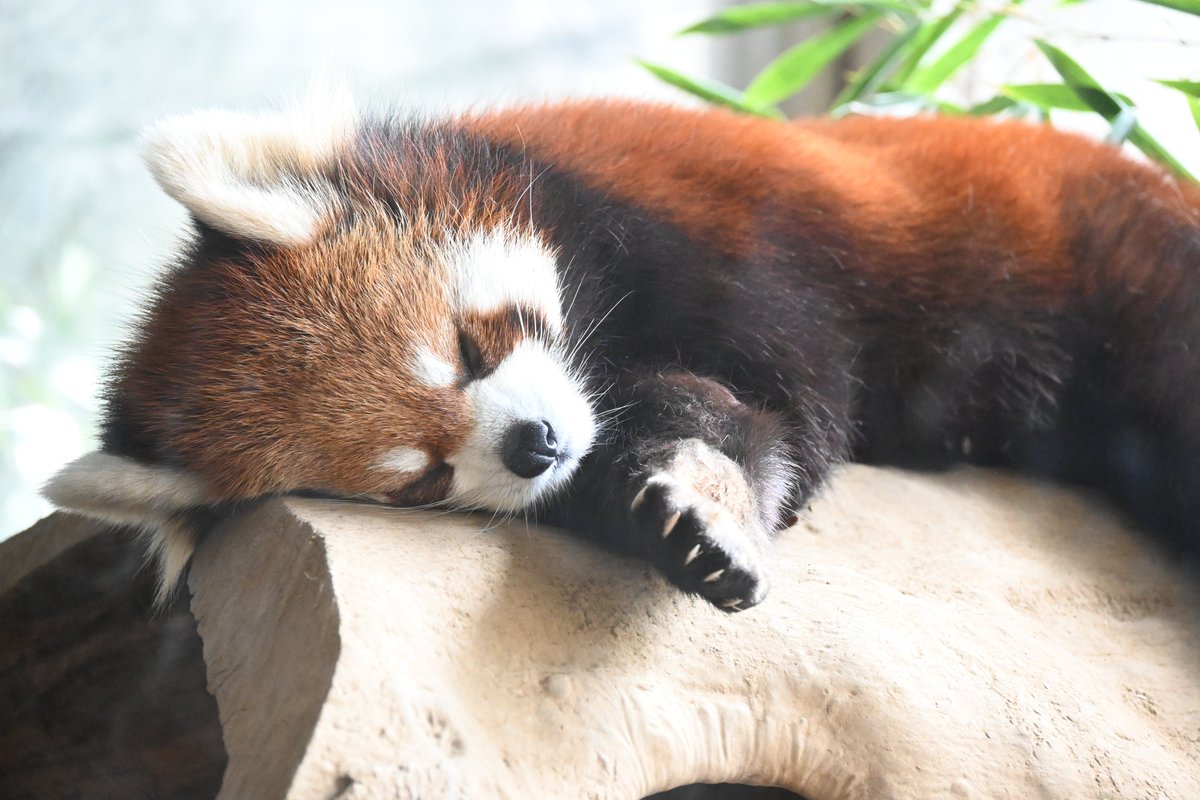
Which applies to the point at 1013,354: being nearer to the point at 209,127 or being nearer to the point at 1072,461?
the point at 1072,461

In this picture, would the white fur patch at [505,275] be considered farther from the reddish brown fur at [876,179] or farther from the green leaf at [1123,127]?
the green leaf at [1123,127]

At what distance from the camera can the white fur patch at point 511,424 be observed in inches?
61.7

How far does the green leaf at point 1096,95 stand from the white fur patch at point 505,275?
153 cm

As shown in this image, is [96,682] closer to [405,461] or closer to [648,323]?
[405,461]

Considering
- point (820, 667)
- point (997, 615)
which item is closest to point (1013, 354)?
point (997, 615)

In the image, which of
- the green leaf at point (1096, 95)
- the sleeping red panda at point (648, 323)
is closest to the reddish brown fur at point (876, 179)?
the sleeping red panda at point (648, 323)

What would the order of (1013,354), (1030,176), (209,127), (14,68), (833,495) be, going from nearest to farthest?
(209,127), (833,495), (1013,354), (1030,176), (14,68)

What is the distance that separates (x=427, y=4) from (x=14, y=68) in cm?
141

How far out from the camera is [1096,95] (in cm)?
248

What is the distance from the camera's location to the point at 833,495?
1.98 meters

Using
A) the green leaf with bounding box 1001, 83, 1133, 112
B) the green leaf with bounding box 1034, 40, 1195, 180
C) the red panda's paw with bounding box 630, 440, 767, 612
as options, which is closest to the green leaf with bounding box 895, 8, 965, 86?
the green leaf with bounding box 1001, 83, 1133, 112

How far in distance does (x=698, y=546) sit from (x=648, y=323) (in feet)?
1.99

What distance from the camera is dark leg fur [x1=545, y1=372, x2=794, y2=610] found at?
4.57ft

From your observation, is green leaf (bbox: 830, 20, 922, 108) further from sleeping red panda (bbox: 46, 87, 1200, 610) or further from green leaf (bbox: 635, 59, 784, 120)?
sleeping red panda (bbox: 46, 87, 1200, 610)
